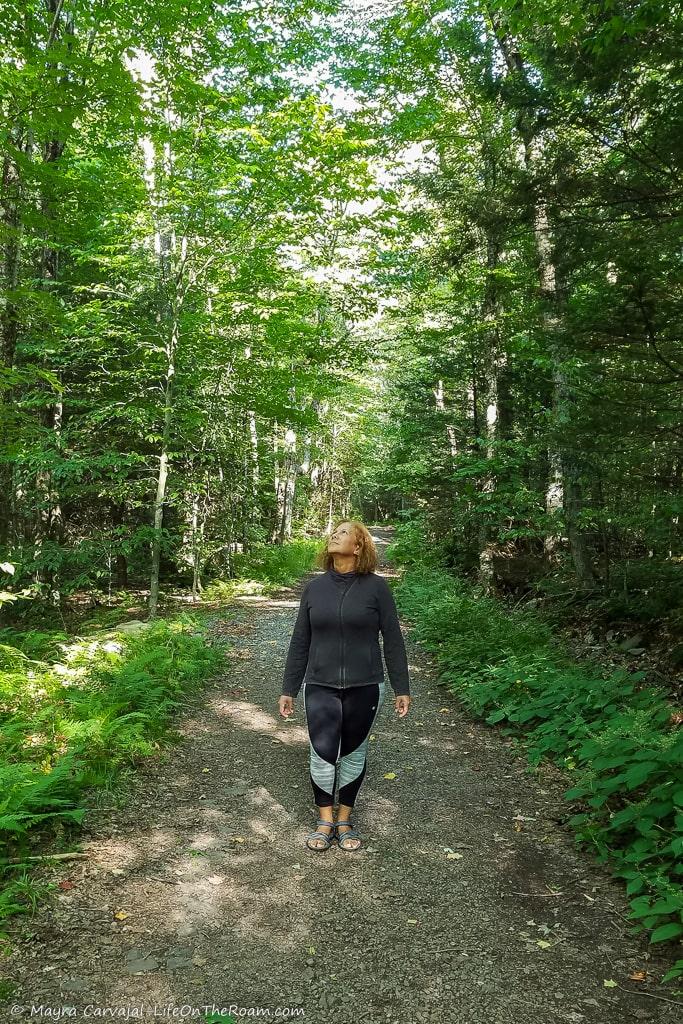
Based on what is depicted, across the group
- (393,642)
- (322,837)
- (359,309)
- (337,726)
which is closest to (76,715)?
(322,837)

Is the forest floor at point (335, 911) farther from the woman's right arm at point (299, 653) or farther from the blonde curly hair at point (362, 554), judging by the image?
the blonde curly hair at point (362, 554)

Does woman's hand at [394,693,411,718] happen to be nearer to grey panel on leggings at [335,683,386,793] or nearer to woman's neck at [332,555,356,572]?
grey panel on leggings at [335,683,386,793]

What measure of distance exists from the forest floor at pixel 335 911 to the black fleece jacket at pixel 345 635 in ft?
3.73

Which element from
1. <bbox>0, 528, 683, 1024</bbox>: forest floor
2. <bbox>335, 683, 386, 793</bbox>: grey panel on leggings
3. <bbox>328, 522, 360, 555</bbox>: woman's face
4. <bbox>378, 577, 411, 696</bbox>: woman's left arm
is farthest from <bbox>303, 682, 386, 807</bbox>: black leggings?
<bbox>328, 522, 360, 555</bbox>: woman's face

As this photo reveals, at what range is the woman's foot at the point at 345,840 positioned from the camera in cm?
413

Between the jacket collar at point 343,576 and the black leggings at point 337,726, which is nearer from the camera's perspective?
the black leggings at point 337,726

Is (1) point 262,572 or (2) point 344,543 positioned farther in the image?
(1) point 262,572

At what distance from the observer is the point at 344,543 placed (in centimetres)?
417

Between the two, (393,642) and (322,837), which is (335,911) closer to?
(322,837)

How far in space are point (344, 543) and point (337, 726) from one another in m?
1.21

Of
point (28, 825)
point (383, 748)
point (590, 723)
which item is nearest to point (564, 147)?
point (590, 723)

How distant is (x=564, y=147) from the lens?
6215 mm

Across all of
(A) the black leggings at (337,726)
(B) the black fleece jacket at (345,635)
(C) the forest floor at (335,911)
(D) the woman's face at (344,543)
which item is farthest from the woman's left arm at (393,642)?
(C) the forest floor at (335,911)

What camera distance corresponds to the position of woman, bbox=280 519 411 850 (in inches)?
161
